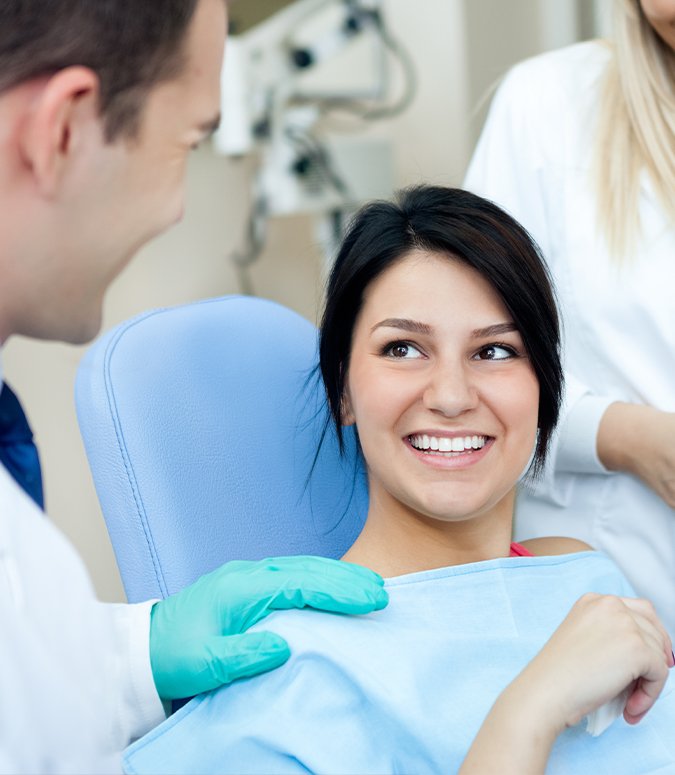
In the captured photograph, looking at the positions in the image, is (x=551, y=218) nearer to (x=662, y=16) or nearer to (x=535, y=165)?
(x=535, y=165)

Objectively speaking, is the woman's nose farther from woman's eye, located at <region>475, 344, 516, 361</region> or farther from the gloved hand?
the gloved hand

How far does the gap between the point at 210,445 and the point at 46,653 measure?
609mm

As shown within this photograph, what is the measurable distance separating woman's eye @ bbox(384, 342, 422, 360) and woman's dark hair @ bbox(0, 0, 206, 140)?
1.68 feet

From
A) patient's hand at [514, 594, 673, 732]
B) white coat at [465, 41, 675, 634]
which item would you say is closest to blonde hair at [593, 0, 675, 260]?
white coat at [465, 41, 675, 634]

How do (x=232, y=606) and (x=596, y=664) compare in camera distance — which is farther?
(x=232, y=606)

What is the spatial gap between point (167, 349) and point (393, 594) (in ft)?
1.44

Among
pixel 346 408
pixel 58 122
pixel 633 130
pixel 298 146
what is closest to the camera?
pixel 58 122

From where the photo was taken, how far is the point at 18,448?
3.71 ft

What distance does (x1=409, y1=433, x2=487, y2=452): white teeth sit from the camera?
1215 millimetres

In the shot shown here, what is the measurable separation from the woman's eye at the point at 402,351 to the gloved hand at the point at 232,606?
9.9 inches

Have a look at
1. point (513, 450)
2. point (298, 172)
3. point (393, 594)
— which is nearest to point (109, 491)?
point (393, 594)

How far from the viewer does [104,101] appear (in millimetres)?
775

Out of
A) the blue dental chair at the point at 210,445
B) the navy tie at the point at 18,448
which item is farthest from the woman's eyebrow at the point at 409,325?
the navy tie at the point at 18,448

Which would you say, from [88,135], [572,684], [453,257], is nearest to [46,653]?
[88,135]
